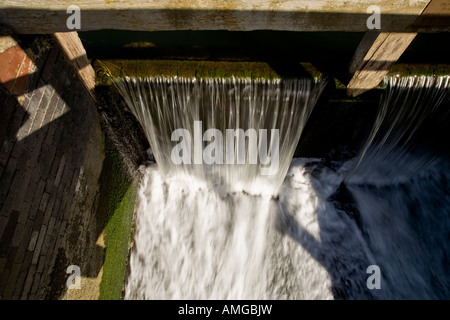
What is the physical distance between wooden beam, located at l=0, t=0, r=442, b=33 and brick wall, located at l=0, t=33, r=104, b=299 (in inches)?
11.5

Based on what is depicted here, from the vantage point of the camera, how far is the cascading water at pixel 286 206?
11.9 feet

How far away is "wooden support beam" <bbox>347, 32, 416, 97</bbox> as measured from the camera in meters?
2.71

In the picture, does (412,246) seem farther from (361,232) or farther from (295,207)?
(295,207)

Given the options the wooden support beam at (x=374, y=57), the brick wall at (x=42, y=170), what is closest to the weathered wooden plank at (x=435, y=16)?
the wooden support beam at (x=374, y=57)

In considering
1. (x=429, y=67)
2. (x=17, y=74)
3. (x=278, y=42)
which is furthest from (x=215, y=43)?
(x=429, y=67)

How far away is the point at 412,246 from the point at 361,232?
0.78 metres

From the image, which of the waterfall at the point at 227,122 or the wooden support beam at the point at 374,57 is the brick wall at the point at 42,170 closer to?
the waterfall at the point at 227,122

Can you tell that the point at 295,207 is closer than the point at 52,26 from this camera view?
No

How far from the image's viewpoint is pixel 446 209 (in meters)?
4.45

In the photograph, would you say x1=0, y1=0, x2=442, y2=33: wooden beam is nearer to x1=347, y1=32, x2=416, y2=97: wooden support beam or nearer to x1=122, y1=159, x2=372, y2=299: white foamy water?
x1=347, y1=32, x2=416, y2=97: wooden support beam

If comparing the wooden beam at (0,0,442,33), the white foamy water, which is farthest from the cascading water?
the wooden beam at (0,0,442,33)

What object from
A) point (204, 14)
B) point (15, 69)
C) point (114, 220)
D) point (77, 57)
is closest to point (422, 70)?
point (204, 14)

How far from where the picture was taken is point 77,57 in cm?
290

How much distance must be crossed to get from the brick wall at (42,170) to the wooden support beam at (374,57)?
11.0ft
